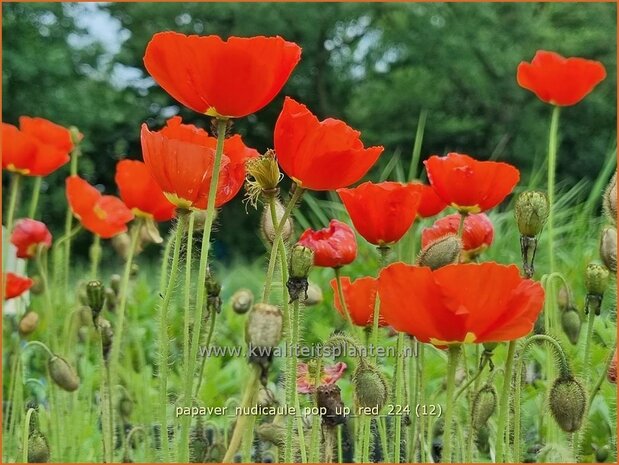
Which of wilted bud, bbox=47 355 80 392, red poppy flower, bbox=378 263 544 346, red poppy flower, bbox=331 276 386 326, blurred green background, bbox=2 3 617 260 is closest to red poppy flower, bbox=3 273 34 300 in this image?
wilted bud, bbox=47 355 80 392

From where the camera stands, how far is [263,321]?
1.86ft

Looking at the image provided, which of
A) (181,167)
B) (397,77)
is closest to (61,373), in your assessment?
(181,167)

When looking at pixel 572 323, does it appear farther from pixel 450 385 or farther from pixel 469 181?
pixel 450 385

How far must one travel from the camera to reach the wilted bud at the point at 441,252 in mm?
757

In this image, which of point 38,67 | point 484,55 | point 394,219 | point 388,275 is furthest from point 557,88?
point 484,55

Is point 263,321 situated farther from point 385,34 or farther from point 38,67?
point 385,34

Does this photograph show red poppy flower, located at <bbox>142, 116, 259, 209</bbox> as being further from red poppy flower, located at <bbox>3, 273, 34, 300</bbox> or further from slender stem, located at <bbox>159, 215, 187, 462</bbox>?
red poppy flower, located at <bbox>3, 273, 34, 300</bbox>

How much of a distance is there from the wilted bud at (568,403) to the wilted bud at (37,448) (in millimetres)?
475

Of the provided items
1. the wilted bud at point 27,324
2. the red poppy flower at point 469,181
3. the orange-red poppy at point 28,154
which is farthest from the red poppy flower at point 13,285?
the red poppy flower at point 469,181

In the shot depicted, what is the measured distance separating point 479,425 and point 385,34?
9.03 metres

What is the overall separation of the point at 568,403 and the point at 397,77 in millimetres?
8555

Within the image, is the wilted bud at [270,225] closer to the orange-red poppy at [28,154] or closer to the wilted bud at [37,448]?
the wilted bud at [37,448]

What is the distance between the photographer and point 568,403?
0.74m

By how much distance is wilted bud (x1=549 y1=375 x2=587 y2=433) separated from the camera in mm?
735
